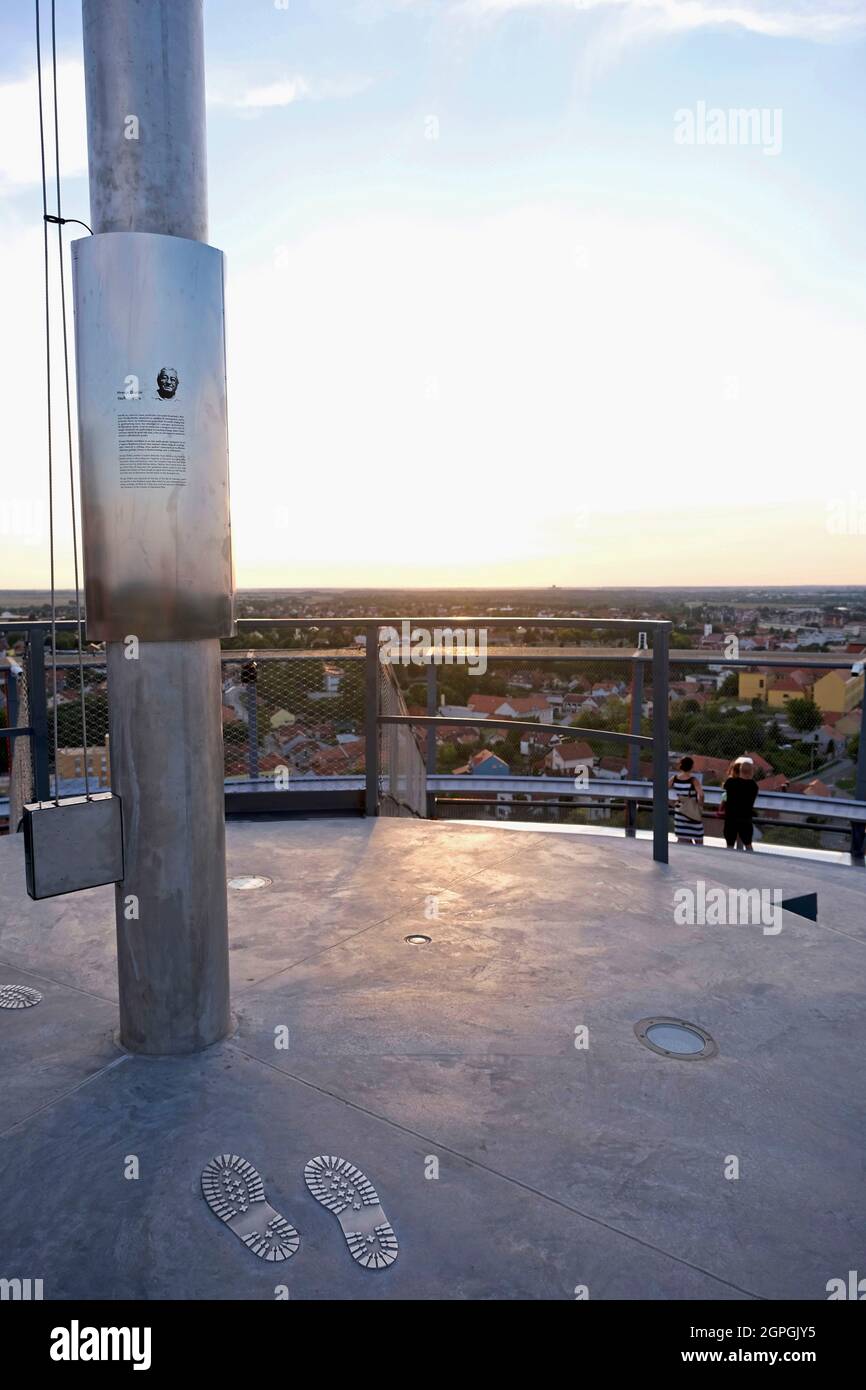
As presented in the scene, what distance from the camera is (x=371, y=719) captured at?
4891mm

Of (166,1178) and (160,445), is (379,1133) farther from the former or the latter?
(160,445)

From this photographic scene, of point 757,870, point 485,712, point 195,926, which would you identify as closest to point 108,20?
point 195,926

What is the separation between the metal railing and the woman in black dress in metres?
0.10

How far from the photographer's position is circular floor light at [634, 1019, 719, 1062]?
2.40 metres

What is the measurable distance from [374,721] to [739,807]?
2.25 m

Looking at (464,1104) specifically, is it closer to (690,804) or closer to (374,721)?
(374,721)

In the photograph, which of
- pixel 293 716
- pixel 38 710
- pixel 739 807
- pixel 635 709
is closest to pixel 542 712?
pixel 635 709

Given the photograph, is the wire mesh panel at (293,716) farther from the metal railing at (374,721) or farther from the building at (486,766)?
the building at (486,766)

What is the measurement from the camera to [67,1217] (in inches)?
67.4


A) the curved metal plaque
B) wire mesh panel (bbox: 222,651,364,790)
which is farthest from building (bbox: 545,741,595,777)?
the curved metal plaque

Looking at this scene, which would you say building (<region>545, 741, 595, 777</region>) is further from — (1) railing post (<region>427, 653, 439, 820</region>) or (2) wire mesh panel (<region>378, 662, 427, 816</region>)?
(2) wire mesh panel (<region>378, 662, 427, 816</region>)

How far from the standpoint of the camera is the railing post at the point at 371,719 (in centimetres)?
481

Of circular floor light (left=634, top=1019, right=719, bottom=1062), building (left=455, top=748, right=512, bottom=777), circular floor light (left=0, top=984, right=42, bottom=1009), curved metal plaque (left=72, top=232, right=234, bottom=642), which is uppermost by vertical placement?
curved metal plaque (left=72, top=232, right=234, bottom=642)

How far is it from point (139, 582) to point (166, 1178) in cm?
140
